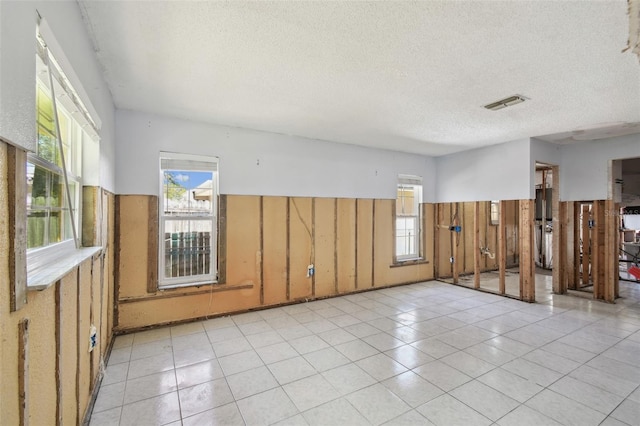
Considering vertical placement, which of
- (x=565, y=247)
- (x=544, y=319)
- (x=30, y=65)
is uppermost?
(x=30, y=65)

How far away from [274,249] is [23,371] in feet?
11.2

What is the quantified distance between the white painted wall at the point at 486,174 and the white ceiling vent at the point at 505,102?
193cm

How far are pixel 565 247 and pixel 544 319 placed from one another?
81.5 inches

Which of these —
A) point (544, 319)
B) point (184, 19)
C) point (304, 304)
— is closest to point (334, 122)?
point (184, 19)

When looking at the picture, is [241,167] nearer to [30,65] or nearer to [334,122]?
[334,122]

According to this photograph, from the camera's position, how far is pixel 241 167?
4.23m

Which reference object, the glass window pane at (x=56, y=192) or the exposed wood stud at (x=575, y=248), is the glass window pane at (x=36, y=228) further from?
the exposed wood stud at (x=575, y=248)

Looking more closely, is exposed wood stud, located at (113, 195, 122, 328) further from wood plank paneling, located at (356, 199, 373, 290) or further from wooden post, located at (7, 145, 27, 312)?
wood plank paneling, located at (356, 199, 373, 290)

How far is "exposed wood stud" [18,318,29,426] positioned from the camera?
41.9 inches

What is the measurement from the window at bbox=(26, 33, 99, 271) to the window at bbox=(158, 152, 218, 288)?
1671 mm

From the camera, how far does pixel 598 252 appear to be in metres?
5.02

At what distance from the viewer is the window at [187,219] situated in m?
3.81

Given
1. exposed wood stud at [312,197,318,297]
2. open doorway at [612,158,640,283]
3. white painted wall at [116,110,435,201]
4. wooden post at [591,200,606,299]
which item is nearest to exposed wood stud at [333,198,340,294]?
white painted wall at [116,110,435,201]

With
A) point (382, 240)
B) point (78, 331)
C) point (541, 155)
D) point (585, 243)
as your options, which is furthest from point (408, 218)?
point (78, 331)
